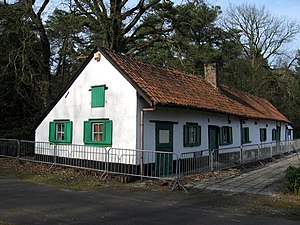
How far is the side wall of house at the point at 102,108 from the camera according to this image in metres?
14.7

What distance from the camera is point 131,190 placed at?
12312 millimetres

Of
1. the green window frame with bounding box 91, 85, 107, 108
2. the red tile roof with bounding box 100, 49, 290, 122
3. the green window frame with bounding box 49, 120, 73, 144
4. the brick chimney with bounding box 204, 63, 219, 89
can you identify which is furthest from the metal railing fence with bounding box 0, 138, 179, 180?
the brick chimney with bounding box 204, 63, 219, 89

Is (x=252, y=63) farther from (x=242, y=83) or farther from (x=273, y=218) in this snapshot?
(x=273, y=218)

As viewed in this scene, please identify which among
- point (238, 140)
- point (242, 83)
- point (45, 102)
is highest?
point (242, 83)

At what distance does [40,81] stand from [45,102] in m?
1.41

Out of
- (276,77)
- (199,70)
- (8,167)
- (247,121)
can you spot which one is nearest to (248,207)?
(8,167)

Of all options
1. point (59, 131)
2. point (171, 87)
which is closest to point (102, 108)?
point (59, 131)

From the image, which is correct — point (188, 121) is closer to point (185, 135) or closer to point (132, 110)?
point (185, 135)

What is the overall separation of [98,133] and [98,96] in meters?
1.67

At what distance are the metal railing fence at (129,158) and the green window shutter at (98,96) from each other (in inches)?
77.2

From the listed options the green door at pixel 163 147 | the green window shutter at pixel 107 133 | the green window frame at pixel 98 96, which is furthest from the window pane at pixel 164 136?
the green window frame at pixel 98 96

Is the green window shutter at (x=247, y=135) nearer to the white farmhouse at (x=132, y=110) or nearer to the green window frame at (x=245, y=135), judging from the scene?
the green window frame at (x=245, y=135)

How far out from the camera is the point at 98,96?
16.0 meters

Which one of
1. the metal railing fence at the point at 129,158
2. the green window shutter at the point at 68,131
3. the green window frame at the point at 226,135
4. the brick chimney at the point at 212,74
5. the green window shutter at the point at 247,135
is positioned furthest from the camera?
the green window shutter at the point at 247,135
